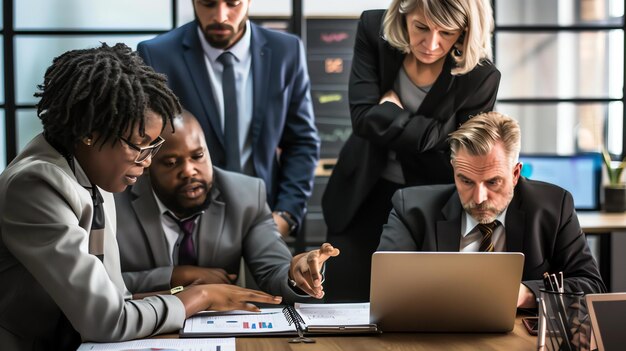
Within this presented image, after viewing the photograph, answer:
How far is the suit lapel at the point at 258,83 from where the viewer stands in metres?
3.17

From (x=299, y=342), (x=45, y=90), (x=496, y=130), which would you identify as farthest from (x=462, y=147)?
(x=45, y=90)

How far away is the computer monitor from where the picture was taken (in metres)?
4.45

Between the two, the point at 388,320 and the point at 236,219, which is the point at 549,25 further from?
the point at 388,320

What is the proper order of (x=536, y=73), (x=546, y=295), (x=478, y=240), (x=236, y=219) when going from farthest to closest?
(x=536, y=73) < (x=236, y=219) < (x=478, y=240) < (x=546, y=295)

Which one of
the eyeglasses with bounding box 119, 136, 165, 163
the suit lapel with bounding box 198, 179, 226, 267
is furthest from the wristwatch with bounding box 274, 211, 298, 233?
the eyeglasses with bounding box 119, 136, 165, 163

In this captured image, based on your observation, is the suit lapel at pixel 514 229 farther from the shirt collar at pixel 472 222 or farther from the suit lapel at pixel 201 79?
the suit lapel at pixel 201 79

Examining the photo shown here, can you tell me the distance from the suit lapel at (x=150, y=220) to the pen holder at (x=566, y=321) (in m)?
1.37

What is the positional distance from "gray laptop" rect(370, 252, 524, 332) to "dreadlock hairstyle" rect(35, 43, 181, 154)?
0.64 m

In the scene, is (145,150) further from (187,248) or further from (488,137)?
(488,137)

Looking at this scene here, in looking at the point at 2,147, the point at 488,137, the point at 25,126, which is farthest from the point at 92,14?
the point at 488,137

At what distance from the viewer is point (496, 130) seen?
102 inches

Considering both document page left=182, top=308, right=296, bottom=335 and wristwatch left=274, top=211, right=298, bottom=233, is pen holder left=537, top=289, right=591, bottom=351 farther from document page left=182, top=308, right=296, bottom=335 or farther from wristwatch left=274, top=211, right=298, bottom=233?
wristwatch left=274, top=211, right=298, bottom=233

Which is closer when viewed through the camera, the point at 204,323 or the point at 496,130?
the point at 204,323

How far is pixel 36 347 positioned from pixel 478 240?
1280 mm
